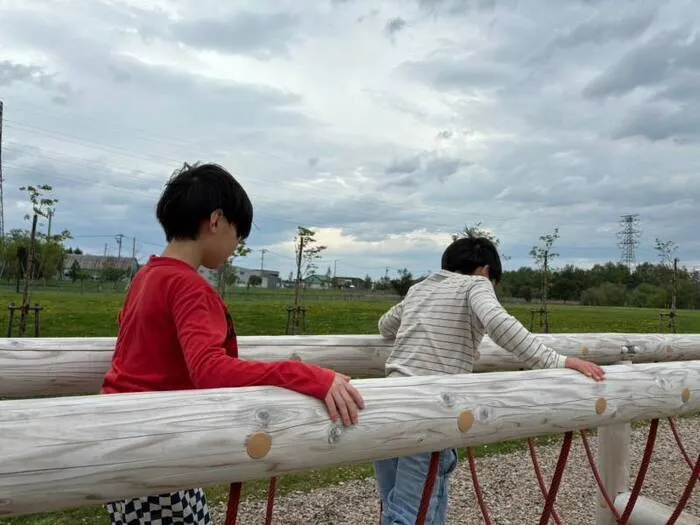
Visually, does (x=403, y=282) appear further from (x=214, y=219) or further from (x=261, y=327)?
(x=214, y=219)

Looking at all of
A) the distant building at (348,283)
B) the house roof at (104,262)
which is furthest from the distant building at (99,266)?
the distant building at (348,283)

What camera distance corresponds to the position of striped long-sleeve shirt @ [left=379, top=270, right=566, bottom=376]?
216 cm

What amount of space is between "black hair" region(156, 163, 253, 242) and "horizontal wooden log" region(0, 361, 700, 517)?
1.58 ft

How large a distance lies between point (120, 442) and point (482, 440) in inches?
33.1

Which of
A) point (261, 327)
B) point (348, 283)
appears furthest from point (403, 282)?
point (261, 327)

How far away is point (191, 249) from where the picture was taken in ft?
4.92

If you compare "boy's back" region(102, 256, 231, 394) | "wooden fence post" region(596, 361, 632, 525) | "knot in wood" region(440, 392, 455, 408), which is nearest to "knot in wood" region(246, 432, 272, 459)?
"boy's back" region(102, 256, 231, 394)

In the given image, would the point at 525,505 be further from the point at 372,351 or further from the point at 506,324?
the point at 506,324

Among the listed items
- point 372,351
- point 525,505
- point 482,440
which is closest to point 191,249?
point 482,440

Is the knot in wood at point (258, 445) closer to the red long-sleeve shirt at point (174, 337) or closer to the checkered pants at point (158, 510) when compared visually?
the red long-sleeve shirt at point (174, 337)

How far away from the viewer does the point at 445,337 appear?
2.24 metres

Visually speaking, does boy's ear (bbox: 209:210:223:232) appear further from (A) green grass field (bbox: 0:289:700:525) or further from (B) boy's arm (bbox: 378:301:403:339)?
(A) green grass field (bbox: 0:289:700:525)

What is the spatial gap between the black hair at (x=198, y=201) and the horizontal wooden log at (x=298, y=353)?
0.65 metres

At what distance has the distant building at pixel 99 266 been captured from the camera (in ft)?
129
